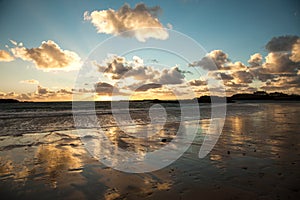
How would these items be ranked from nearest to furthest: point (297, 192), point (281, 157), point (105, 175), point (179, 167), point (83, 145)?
1. point (297, 192)
2. point (105, 175)
3. point (179, 167)
4. point (281, 157)
5. point (83, 145)

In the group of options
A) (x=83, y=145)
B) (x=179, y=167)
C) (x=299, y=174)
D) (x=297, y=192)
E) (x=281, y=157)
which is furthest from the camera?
(x=83, y=145)

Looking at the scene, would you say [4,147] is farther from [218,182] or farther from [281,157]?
[281,157]

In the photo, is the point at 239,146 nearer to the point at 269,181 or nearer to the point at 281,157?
the point at 281,157

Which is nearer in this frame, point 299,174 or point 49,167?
point 299,174

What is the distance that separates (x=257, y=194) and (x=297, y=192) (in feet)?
2.91

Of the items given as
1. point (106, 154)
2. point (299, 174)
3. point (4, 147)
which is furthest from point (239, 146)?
point (4, 147)

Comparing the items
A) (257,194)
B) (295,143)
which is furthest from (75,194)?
(295,143)

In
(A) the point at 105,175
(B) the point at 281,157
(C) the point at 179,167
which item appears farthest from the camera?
(B) the point at 281,157

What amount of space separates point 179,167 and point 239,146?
424cm

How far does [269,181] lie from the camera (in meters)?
5.05

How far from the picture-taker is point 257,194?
438 cm

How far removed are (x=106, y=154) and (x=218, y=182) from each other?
4.79 m

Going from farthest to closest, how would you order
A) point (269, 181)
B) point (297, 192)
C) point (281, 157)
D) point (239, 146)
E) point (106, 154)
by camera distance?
point (239, 146), point (106, 154), point (281, 157), point (269, 181), point (297, 192)

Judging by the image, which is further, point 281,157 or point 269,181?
point 281,157
